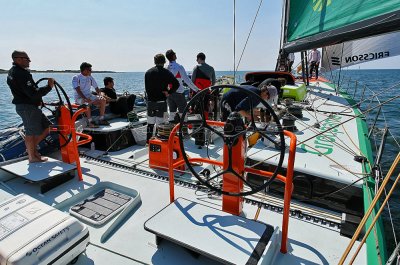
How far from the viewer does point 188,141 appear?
559cm

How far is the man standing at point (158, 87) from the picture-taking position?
4766 millimetres

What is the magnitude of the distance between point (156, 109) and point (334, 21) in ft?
10.6

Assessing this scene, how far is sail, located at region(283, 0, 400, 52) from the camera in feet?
7.32

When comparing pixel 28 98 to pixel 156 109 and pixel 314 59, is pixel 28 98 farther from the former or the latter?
pixel 314 59

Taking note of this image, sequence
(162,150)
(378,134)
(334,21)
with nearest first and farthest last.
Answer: (334,21)
(162,150)
(378,134)

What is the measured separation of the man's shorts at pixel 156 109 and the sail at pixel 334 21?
2.34m

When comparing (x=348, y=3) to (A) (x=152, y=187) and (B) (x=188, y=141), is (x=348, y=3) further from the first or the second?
(B) (x=188, y=141)

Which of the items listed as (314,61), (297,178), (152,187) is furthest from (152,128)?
(314,61)

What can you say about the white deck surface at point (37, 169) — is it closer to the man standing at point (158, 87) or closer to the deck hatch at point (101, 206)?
the deck hatch at point (101, 206)

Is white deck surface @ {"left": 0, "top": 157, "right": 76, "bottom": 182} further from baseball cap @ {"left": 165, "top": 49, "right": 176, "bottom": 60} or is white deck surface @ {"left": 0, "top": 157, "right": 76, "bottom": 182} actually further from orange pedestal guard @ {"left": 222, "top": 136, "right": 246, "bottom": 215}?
baseball cap @ {"left": 165, "top": 49, "right": 176, "bottom": 60}

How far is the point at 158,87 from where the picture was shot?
488 cm

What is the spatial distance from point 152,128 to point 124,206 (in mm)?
2643

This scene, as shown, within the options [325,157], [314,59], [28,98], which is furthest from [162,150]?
[314,59]

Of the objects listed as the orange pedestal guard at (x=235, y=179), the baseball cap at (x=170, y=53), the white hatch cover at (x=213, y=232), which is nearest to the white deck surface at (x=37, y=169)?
the white hatch cover at (x=213, y=232)
